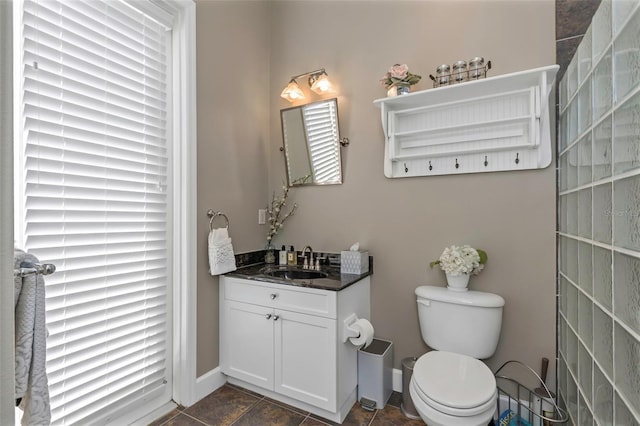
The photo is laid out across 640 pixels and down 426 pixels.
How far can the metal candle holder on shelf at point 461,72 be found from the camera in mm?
1743

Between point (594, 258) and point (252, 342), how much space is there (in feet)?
5.78

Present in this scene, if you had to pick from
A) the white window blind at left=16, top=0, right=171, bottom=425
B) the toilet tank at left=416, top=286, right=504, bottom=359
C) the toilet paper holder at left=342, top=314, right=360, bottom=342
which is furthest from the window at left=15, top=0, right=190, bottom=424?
the toilet tank at left=416, top=286, right=504, bottom=359

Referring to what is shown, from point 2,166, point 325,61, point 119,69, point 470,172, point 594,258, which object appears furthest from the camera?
point 325,61

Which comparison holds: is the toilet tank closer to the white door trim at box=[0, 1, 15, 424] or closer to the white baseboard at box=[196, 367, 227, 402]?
the white baseboard at box=[196, 367, 227, 402]

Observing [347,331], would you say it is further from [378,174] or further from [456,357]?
[378,174]

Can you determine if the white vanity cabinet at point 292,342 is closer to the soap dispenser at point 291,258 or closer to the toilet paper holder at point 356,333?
the toilet paper holder at point 356,333

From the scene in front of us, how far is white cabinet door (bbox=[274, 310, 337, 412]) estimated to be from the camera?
166 centimetres

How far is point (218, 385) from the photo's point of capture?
2.03 meters

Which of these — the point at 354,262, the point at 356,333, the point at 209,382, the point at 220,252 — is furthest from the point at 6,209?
the point at 209,382

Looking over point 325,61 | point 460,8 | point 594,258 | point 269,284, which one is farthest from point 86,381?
point 460,8

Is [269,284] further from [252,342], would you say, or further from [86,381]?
[86,381]

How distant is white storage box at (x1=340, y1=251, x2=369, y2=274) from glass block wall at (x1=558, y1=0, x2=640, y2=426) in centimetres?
105

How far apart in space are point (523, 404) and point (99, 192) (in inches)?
96.6

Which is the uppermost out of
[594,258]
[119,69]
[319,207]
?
[119,69]
